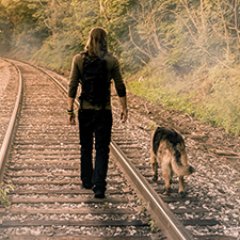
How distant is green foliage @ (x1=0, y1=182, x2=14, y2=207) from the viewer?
19.5ft

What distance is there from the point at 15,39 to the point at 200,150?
57214mm

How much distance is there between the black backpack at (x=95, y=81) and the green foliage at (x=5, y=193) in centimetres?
149

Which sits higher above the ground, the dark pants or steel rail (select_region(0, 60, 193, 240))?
the dark pants

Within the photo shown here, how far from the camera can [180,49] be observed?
1652 centimetres

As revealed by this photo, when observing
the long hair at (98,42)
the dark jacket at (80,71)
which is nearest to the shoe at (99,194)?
the dark jacket at (80,71)

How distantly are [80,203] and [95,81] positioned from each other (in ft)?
4.84

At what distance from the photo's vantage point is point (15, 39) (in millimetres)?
63656

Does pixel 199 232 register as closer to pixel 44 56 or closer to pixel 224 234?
pixel 224 234

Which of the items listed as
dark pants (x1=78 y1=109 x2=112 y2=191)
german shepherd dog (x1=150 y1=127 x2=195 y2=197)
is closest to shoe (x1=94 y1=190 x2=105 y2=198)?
dark pants (x1=78 y1=109 x2=112 y2=191)

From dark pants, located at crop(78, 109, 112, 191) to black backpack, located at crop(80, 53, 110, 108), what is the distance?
168mm

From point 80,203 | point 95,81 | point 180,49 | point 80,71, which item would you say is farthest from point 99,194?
point 180,49

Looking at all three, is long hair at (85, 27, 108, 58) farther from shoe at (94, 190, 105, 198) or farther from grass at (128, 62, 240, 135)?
grass at (128, 62, 240, 135)

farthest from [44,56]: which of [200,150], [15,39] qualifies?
[200,150]

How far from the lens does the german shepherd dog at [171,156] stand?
6.09 m
